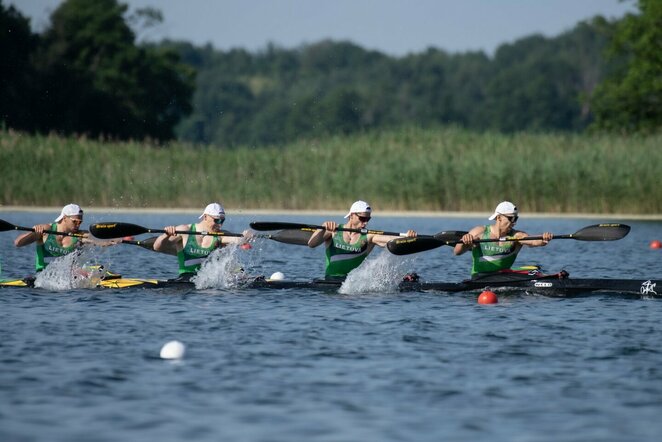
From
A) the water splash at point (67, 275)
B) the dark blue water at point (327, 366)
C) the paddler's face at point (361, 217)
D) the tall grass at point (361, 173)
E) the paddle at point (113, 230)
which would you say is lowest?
the dark blue water at point (327, 366)

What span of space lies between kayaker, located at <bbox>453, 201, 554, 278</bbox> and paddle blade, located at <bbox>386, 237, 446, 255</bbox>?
44 cm

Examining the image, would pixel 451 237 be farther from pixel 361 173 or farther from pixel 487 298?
pixel 361 173

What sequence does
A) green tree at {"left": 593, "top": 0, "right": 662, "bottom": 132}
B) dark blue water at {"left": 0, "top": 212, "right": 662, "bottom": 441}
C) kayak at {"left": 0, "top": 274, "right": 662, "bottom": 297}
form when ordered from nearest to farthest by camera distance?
dark blue water at {"left": 0, "top": 212, "right": 662, "bottom": 441} < kayak at {"left": 0, "top": 274, "right": 662, "bottom": 297} < green tree at {"left": 593, "top": 0, "right": 662, "bottom": 132}

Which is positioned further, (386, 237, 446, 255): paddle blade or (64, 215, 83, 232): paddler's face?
(64, 215, 83, 232): paddler's face

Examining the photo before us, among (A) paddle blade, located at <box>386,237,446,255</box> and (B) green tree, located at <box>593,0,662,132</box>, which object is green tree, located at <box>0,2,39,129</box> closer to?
(B) green tree, located at <box>593,0,662,132</box>

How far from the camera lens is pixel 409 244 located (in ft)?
57.0

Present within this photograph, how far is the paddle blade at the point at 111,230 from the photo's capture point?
18.2 meters

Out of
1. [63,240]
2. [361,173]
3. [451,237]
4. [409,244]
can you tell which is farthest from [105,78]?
[451,237]

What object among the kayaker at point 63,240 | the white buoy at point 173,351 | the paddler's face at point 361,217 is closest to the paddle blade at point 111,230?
the kayaker at point 63,240

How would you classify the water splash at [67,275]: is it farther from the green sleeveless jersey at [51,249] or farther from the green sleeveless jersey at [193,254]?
the green sleeveless jersey at [193,254]

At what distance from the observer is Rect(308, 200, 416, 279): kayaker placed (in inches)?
701

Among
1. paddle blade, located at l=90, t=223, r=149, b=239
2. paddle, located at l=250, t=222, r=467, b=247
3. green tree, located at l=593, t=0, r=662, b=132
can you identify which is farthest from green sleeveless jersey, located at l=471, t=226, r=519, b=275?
green tree, located at l=593, t=0, r=662, b=132

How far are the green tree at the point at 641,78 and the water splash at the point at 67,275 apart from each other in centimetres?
3585

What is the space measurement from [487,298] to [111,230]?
5.91 m
